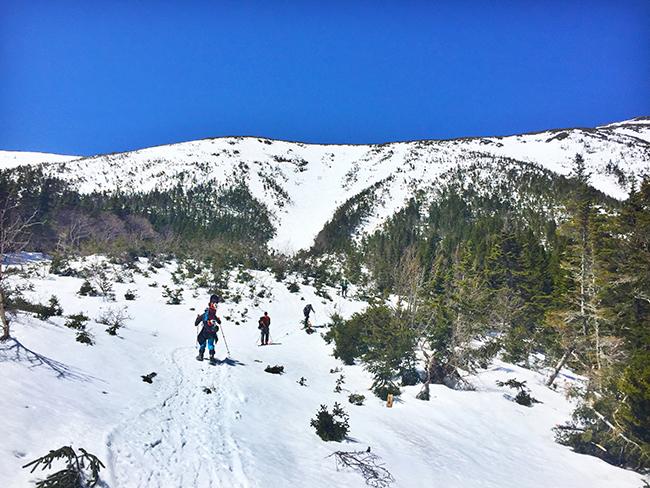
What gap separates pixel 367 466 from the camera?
223 inches

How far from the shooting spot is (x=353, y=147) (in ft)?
475

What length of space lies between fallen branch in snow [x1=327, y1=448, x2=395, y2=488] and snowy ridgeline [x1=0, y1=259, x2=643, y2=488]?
143 mm

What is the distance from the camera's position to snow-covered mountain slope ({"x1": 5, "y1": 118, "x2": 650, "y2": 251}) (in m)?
82.6

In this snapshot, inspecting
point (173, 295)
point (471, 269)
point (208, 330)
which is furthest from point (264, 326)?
point (471, 269)

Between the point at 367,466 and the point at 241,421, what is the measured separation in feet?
9.20

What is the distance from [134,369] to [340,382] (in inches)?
285

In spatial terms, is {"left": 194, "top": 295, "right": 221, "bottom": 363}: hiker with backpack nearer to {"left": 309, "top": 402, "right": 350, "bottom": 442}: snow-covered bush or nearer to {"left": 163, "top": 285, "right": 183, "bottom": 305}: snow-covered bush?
{"left": 309, "top": 402, "right": 350, "bottom": 442}: snow-covered bush

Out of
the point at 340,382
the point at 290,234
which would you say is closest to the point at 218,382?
the point at 340,382

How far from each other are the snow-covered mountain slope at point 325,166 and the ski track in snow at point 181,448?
55.4 meters

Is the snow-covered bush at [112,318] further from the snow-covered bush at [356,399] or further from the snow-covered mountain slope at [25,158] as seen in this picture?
the snow-covered mountain slope at [25,158]

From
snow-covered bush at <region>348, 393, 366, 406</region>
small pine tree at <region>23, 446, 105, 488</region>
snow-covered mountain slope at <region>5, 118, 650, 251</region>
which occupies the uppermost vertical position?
snow-covered mountain slope at <region>5, 118, 650, 251</region>

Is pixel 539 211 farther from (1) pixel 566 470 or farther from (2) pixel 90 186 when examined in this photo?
(2) pixel 90 186

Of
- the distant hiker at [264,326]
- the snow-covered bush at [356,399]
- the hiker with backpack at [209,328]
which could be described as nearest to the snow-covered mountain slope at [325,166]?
the distant hiker at [264,326]

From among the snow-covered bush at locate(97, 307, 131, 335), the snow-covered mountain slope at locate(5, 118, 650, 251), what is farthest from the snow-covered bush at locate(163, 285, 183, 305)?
the snow-covered mountain slope at locate(5, 118, 650, 251)
